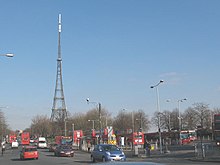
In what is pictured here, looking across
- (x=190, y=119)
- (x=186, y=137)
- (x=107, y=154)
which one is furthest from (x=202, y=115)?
(x=107, y=154)

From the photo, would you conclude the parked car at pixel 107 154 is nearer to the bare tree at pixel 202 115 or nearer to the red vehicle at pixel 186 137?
the red vehicle at pixel 186 137

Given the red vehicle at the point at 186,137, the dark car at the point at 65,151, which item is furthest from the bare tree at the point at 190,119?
the dark car at the point at 65,151

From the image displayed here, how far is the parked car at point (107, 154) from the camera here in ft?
95.8

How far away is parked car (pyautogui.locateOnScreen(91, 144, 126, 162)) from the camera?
29.2 metres

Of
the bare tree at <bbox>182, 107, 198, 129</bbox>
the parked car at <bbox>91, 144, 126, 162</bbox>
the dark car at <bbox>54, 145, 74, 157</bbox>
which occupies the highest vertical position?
the bare tree at <bbox>182, 107, 198, 129</bbox>

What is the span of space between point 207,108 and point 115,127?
3656 centimetres

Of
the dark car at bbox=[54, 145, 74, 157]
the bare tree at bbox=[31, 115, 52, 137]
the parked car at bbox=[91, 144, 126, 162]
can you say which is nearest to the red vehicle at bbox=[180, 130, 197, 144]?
the dark car at bbox=[54, 145, 74, 157]

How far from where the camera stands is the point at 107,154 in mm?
29516

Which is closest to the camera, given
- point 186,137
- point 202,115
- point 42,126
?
→ point 186,137

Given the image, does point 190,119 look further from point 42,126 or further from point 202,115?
point 42,126

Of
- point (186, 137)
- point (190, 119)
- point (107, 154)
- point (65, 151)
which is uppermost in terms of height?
point (190, 119)

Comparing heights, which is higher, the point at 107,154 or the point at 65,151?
the point at 107,154

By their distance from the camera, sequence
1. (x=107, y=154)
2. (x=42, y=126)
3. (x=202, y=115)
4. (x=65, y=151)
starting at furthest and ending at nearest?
1. (x=42, y=126)
2. (x=202, y=115)
3. (x=65, y=151)
4. (x=107, y=154)

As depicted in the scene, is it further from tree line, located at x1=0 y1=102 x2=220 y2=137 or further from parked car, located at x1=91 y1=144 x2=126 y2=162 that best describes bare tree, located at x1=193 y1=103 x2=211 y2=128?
parked car, located at x1=91 y1=144 x2=126 y2=162
